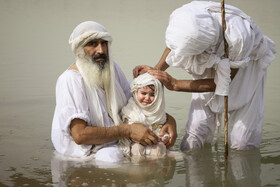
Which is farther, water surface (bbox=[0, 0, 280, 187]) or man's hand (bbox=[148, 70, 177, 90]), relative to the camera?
man's hand (bbox=[148, 70, 177, 90])

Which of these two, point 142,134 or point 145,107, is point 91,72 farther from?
point 142,134

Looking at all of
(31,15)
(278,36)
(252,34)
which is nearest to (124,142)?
(252,34)

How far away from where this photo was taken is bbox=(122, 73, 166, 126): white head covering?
507 cm

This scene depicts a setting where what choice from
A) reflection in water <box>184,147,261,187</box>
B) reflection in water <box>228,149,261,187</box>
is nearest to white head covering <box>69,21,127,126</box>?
reflection in water <box>184,147,261,187</box>

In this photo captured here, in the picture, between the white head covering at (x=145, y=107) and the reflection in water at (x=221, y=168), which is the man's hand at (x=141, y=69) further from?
the reflection in water at (x=221, y=168)

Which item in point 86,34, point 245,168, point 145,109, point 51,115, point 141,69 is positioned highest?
point 86,34

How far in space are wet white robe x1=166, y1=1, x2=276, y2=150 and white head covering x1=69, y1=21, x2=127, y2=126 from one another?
2.20ft

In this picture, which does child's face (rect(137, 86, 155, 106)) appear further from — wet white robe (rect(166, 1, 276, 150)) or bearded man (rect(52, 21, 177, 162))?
wet white robe (rect(166, 1, 276, 150))

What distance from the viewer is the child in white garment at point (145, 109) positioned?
5.06 metres

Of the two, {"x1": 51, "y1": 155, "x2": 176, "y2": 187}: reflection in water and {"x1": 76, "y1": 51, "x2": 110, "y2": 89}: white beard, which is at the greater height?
{"x1": 76, "y1": 51, "x2": 110, "y2": 89}: white beard

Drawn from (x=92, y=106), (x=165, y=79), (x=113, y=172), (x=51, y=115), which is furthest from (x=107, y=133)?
(x=51, y=115)

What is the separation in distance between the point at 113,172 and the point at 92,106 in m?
0.81

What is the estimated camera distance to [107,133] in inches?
193

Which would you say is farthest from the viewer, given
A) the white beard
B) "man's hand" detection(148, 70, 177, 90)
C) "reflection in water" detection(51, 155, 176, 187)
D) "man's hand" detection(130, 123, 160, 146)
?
"man's hand" detection(148, 70, 177, 90)
